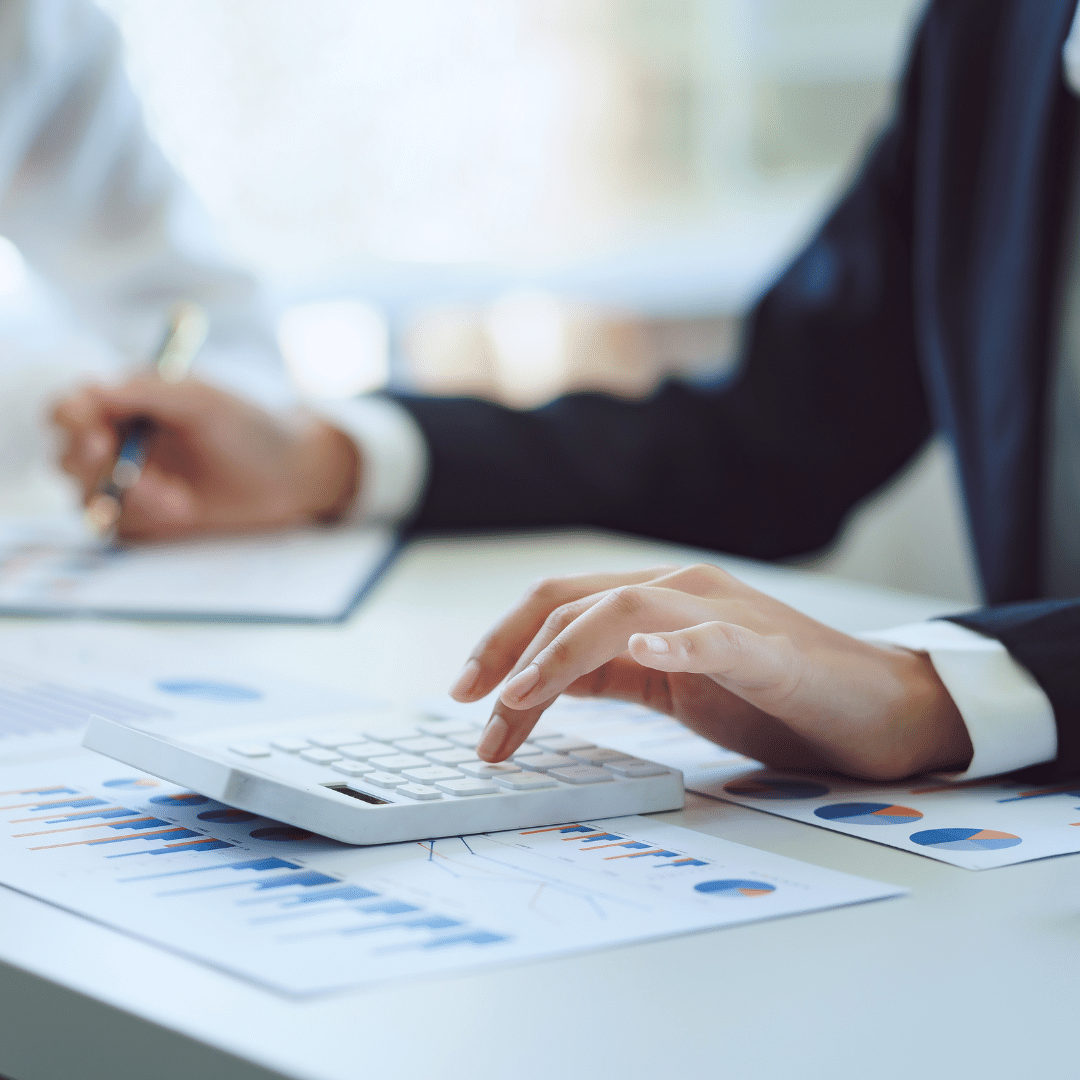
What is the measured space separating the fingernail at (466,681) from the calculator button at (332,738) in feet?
0.14

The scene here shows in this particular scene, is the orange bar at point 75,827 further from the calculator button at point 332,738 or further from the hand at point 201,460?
the hand at point 201,460

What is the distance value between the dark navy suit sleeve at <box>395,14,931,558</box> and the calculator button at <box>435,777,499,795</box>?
749mm

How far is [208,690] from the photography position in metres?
0.58

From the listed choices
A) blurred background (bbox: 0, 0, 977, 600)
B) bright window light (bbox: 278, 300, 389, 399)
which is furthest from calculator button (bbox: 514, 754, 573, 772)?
bright window light (bbox: 278, 300, 389, 399)

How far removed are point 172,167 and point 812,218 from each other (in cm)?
123

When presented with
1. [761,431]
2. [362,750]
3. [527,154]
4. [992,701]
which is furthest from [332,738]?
[527,154]

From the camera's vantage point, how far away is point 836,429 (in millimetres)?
1248

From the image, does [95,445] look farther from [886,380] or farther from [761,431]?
[886,380]

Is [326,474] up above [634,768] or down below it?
above

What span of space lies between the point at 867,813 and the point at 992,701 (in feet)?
0.27

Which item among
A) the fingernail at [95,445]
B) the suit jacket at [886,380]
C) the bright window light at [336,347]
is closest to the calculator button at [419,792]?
the suit jacket at [886,380]

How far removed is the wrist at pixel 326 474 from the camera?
3.60ft

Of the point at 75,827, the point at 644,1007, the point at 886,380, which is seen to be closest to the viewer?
the point at 644,1007

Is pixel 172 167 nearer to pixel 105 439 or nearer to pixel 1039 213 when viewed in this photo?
pixel 105 439
